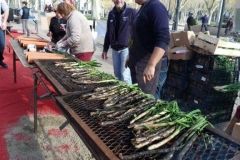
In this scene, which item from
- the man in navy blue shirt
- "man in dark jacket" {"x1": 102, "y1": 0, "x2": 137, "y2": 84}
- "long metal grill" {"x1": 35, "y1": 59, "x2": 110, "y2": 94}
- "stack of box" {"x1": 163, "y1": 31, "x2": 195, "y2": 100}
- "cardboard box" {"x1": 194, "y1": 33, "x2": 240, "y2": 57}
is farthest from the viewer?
"stack of box" {"x1": 163, "y1": 31, "x2": 195, "y2": 100}

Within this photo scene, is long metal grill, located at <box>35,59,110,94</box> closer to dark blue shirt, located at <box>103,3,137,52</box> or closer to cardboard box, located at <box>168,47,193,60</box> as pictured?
dark blue shirt, located at <box>103,3,137,52</box>

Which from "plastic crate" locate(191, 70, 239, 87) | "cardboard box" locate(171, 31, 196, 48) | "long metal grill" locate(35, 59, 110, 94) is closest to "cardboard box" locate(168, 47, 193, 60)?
"cardboard box" locate(171, 31, 196, 48)

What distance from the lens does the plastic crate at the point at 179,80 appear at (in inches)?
180

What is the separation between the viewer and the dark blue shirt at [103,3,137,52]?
434 centimetres

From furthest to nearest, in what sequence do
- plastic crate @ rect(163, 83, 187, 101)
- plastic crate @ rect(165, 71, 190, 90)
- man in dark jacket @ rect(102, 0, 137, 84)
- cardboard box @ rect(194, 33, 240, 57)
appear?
plastic crate @ rect(163, 83, 187, 101), plastic crate @ rect(165, 71, 190, 90), man in dark jacket @ rect(102, 0, 137, 84), cardboard box @ rect(194, 33, 240, 57)

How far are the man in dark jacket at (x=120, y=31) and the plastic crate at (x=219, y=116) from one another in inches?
68.4

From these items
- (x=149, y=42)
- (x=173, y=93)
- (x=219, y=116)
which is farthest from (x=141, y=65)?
(x=219, y=116)

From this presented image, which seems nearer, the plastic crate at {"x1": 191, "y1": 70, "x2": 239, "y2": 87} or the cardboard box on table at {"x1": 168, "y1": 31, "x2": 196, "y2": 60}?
the plastic crate at {"x1": 191, "y1": 70, "x2": 239, "y2": 87}

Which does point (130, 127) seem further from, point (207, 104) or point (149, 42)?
point (207, 104)

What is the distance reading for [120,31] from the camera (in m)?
4.41

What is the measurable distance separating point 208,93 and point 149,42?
6.17 feet

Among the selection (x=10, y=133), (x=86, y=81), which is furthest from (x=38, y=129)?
(x=86, y=81)

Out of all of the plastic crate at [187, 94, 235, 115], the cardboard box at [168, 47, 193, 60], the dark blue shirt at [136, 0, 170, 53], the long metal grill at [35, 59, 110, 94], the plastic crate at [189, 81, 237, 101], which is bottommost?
the plastic crate at [187, 94, 235, 115]

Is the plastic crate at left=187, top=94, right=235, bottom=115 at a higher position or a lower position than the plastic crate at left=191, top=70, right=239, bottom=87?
lower
